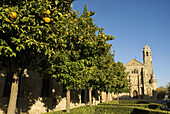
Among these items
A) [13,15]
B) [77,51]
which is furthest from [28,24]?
[77,51]

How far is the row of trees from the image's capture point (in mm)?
4992

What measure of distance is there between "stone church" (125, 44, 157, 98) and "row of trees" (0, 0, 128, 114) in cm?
5030

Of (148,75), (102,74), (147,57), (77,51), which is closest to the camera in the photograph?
(77,51)

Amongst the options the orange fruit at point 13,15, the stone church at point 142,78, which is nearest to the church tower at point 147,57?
the stone church at point 142,78

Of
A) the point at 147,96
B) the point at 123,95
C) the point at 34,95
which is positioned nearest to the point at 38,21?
the point at 34,95

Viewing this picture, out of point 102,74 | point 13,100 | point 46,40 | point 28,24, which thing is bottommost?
point 13,100

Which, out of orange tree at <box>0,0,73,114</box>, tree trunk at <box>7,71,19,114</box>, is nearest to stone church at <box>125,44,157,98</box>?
tree trunk at <box>7,71,19,114</box>

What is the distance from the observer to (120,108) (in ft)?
48.1

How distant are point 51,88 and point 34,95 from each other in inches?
120

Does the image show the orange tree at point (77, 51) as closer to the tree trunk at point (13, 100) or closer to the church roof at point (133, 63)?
the tree trunk at point (13, 100)

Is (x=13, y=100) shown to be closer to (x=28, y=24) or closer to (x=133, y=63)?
(x=28, y=24)

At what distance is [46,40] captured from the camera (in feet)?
19.2

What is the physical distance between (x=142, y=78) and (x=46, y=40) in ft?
207

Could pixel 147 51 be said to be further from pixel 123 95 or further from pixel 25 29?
pixel 25 29
